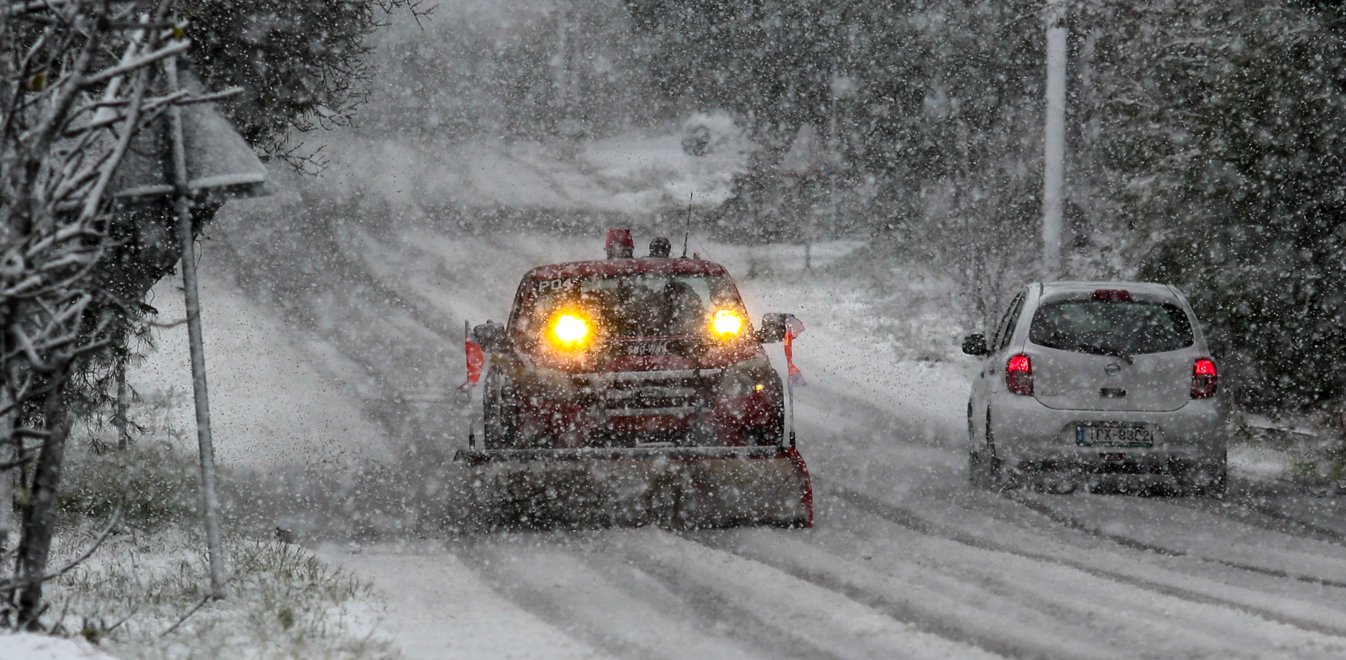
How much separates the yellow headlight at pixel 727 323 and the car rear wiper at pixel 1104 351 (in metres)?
2.51

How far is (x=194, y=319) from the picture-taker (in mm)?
6621

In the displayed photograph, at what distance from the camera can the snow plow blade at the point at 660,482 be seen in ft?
31.0

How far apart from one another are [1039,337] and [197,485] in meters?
6.61

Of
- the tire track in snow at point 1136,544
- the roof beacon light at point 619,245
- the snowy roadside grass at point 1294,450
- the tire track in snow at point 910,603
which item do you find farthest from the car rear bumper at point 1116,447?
the roof beacon light at point 619,245

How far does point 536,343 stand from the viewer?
410 inches

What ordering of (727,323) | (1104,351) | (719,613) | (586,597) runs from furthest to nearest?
1. (1104,351)
2. (727,323)
3. (586,597)
4. (719,613)

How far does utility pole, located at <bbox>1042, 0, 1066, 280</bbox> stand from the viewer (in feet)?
63.1

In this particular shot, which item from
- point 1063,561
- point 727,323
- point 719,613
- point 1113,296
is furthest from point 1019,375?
point 719,613

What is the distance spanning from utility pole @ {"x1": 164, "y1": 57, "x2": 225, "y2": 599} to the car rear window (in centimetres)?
639

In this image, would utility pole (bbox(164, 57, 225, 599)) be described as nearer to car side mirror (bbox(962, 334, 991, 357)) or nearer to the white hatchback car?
the white hatchback car

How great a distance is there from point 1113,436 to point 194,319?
6.71m

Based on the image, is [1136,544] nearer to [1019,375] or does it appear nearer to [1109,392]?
[1109,392]

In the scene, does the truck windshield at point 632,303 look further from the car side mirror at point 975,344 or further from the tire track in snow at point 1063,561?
the car side mirror at point 975,344

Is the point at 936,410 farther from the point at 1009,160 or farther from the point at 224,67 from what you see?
the point at 224,67
